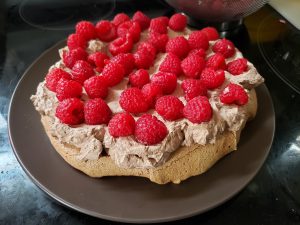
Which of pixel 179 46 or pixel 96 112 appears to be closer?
pixel 96 112

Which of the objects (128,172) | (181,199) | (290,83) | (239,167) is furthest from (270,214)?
(290,83)

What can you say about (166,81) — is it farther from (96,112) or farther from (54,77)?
(54,77)

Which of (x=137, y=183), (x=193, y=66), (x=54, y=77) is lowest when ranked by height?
(x=137, y=183)

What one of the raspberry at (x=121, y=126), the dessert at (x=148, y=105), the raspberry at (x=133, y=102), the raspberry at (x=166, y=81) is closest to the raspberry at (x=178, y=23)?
the dessert at (x=148, y=105)

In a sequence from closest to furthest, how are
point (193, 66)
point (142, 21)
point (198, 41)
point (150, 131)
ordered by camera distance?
point (150, 131) → point (193, 66) → point (198, 41) → point (142, 21)

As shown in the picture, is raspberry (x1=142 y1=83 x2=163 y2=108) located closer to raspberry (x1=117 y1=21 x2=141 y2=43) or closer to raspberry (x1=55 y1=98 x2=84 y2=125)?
raspberry (x1=55 y1=98 x2=84 y2=125)

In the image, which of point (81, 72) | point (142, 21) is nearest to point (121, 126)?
point (81, 72)
